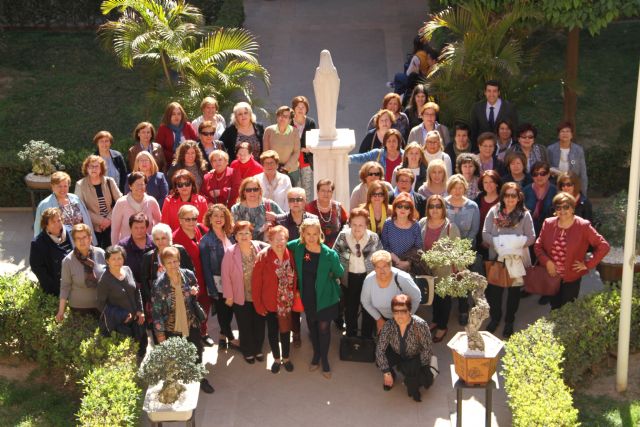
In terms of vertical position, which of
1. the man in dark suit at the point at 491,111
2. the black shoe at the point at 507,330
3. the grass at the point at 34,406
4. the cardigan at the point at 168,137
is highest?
the man in dark suit at the point at 491,111

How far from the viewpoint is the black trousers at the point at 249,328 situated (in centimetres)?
1092

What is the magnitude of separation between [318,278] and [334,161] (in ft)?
7.36

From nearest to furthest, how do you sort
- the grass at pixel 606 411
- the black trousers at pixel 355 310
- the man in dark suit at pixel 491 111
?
the grass at pixel 606 411, the black trousers at pixel 355 310, the man in dark suit at pixel 491 111

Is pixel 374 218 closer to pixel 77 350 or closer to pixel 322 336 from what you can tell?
pixel 322 336

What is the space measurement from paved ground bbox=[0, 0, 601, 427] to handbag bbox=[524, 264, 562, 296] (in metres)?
0.64

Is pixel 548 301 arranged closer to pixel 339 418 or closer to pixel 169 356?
pixel 339 418

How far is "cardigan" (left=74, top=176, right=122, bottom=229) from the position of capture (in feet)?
40.2

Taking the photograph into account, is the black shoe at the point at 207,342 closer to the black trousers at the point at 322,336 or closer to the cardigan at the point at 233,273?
the cardigan at the point at 233,273

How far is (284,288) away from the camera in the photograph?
35.1 feet

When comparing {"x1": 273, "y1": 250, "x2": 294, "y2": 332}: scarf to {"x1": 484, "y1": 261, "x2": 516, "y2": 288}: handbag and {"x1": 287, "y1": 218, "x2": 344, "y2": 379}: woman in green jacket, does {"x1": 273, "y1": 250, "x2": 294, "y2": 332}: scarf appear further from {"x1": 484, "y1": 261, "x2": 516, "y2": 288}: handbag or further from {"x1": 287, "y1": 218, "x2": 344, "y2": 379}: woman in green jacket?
{"x1": 484, "y1": 261, "x2": 516, "y2": 288}: handbag

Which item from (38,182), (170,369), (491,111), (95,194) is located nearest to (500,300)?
(491,111)

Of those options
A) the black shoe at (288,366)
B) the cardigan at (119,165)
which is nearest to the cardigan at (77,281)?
the black shoe at (288,366)

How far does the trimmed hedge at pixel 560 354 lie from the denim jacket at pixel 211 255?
313cm

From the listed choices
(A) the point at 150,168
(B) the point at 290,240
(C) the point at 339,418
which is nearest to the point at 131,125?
(A) the point at 150,168
